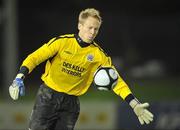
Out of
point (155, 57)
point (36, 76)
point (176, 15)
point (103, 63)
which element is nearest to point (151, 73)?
point (155, 57)

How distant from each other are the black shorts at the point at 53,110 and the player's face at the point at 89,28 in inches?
28.0

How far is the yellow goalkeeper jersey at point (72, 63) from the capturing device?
7926 mm

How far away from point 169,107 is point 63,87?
18.7 ft

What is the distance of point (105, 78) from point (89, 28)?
22.4 inches

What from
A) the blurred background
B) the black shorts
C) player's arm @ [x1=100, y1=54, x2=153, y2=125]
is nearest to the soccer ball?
player's arm @ [x1=100, y1=54, x2=153, y2=125]

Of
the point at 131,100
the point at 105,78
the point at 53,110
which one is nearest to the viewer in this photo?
the point at 105,78

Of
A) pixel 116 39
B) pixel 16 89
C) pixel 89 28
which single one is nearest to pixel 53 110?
pixel 16 89

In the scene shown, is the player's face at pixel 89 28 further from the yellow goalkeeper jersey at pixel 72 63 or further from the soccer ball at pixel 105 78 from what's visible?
the soccer ball at pixel 105 78

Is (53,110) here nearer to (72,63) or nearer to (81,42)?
(72,63)

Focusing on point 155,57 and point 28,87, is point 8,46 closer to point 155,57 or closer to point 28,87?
point 28,87

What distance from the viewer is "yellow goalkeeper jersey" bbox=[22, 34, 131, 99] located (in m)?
7.93

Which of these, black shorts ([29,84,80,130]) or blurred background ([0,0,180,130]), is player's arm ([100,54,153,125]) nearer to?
black shorts ([29,84,80,130])

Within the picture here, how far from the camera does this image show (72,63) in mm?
7961

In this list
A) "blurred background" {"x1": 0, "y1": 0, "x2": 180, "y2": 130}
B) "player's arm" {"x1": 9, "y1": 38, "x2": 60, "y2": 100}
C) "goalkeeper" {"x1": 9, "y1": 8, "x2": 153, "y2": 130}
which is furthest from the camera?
"blurred background" {"x1": 0, "y1": 0, "x2": 180, "y2": 130}
